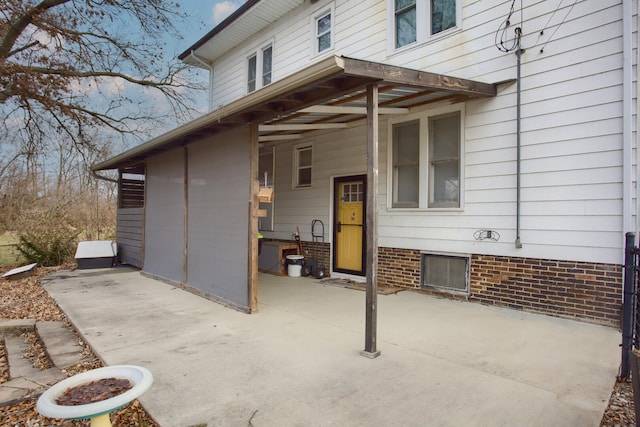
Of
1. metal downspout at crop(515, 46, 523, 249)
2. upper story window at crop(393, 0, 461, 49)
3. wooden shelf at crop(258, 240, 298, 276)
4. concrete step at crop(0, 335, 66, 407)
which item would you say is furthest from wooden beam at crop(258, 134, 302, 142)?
concrete step at crop(0, 335, 66, 407)

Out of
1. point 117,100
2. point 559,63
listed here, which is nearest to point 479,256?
point 559,63

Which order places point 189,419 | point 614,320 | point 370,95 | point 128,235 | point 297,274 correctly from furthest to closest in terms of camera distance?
1. point 128,235
2. point 297,274
3. point 614,320
4. point 370,95
5. point 189,419

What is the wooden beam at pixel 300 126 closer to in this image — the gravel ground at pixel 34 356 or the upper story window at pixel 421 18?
the upper story window at pixel 421 18

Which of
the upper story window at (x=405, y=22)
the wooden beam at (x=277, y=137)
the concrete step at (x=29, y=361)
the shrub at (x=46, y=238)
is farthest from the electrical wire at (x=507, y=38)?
the shrub at (x=46, y=238)

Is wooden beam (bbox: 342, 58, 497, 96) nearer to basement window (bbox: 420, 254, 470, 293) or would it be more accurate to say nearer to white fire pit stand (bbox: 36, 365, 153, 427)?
basement window (bbox: 420, 254, 470, 293)

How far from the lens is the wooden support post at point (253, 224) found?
16.9 feet

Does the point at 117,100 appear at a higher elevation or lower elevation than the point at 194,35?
lower

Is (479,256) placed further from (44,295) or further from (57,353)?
(44,295)

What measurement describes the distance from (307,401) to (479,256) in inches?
149

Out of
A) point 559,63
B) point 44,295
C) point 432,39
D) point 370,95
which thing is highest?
point 432,39

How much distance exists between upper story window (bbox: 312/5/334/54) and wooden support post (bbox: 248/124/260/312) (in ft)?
12.7

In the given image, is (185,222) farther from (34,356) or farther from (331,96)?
(331,96)

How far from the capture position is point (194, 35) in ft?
34.6

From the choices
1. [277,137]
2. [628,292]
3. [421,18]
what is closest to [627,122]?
[628,292]
